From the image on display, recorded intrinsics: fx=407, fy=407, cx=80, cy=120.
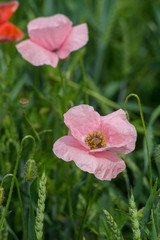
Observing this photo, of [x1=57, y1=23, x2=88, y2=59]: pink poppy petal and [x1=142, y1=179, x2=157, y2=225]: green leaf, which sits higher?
[x1=57, y1=23, x2=88, y2=59]: pink poppy petal

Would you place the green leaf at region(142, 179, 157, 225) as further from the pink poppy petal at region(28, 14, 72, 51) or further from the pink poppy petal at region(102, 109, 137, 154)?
the pink poppy petal at region(28, 14, 72, 51)

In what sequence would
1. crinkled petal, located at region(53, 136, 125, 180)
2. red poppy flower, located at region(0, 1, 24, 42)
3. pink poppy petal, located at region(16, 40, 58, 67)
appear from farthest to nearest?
red poppy flower, located at region(0, 1, 24, 42)
pink poppy petal, located at region(16, 40, 58, 67)
crinkled petal, located at region(53, 136, 125, 180)

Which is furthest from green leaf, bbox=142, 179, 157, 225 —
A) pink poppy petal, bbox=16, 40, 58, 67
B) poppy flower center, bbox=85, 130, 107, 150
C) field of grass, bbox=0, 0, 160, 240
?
pink poppy petal, bbox=16, 40, 58, 67

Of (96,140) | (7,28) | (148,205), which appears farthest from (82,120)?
(7,28)

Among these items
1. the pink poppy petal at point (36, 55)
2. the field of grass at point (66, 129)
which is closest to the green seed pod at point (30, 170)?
the field of grass at point (66, 129)

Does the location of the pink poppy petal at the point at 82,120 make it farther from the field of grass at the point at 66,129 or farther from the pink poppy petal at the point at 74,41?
the pink poppy petal at the point at 74,41

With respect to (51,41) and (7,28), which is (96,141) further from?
(7,28)
